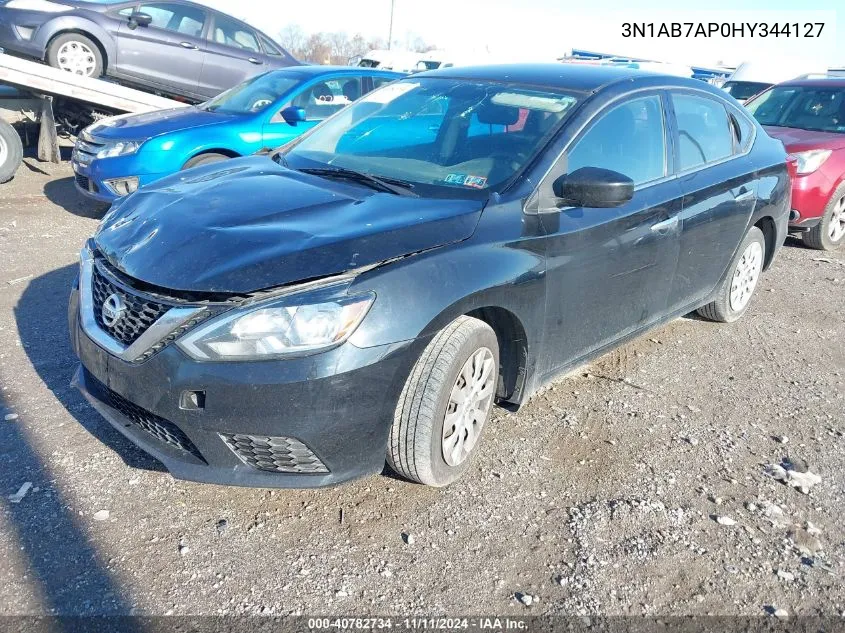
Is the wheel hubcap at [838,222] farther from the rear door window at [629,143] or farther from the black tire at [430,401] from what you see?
the black tire at [430,401]

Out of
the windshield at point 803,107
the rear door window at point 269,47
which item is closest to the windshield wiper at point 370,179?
the windshield at point 803,107

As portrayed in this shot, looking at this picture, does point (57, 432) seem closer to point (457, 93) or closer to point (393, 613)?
point (393, 613)

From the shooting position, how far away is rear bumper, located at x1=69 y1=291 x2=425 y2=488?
253 centimetres

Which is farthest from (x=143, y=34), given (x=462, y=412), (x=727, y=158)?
(x=462, y=412)

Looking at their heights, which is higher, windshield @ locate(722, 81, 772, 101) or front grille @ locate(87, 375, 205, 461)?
windshield @ locate(722, 81, 772, 101)

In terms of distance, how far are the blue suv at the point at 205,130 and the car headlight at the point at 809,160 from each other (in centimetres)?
454

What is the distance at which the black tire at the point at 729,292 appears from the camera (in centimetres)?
495

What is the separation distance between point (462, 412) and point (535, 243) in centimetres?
78

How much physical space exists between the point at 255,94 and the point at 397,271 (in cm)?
558

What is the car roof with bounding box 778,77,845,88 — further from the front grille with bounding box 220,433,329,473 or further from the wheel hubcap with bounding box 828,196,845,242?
the front grille with bounding box 220,433,329,473

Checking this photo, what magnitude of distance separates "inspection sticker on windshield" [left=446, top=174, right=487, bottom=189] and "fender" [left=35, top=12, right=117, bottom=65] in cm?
781

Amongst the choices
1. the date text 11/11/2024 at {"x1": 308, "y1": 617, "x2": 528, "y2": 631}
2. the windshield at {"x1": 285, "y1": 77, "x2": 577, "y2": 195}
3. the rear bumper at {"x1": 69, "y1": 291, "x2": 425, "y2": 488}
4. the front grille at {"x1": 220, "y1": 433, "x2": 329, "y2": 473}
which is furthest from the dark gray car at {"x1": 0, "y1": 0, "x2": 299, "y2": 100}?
the date text 11/11/2024 at {"x1": 308, "y1": 617, "x2": 528, "y2": 631}

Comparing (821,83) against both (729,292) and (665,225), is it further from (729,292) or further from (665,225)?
(665,225)

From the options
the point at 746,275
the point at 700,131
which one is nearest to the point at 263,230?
the point at 700,131
